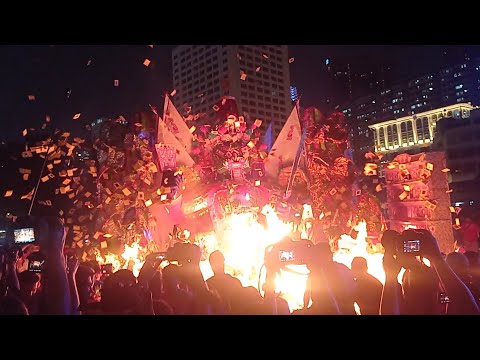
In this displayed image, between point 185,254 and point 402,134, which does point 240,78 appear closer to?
point 402,134

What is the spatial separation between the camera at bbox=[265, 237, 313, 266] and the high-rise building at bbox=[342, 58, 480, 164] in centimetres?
838

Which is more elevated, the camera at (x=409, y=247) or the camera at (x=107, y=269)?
the camera at (x=409, y=247)

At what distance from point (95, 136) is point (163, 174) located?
1.58 metres

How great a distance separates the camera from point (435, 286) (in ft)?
8.52

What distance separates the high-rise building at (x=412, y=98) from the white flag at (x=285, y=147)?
315 cm

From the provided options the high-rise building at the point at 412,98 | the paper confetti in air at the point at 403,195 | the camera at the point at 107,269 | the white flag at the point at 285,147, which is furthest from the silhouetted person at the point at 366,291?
the high-rise building at the point at 412,98

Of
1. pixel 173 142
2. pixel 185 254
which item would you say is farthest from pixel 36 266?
pixel 173 142

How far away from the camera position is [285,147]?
26.3 ft

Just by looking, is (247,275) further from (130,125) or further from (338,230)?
(130,125)

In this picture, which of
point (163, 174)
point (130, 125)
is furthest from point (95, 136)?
point (163, 174)

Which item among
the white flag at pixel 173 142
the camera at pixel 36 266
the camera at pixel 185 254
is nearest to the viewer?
the camera at pixel 185 254

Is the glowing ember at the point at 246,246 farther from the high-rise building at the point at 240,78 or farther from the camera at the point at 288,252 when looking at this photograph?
the high-rise building at the point at 240,78

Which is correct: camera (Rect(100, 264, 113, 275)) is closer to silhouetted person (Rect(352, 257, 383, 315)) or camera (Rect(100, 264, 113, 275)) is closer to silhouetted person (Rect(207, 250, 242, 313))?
silhouetted person (Rect(207, 250, 242, 313))

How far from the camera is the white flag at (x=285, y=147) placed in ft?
26.1
